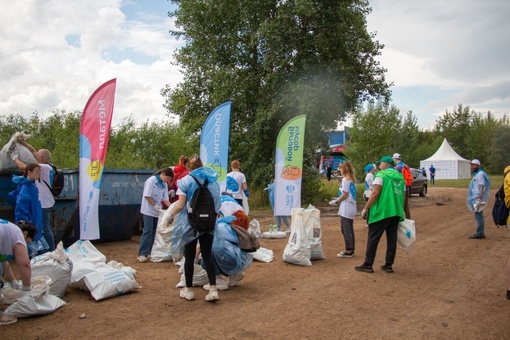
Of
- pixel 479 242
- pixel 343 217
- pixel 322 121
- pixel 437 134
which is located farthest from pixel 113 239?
pixel 437 134

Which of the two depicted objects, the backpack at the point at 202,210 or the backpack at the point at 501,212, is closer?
the backpack at the point at 202,210

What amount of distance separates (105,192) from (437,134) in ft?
238

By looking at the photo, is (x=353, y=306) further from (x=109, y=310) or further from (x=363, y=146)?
(x=363, y=146)

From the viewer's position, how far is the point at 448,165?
47.5 meters

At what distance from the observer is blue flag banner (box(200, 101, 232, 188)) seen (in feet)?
33.7

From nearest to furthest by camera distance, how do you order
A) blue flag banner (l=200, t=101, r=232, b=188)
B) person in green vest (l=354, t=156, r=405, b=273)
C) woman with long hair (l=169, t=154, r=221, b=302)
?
1. woman with long hair (l=169, t=154, r=221, b=302)
2. person in green vest (l=354, t=156, r=405, b=273)
3. blue flag banner (l=200, t=101, r=232, b=188)

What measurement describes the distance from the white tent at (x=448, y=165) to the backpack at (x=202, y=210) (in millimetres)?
45308

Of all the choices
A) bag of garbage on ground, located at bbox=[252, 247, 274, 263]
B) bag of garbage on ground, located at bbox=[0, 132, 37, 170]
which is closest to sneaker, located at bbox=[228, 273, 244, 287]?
bag of garbage on ground, located at bbox=[252, 247, 274, 263]

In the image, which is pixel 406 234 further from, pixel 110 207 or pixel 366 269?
pixel 110 207

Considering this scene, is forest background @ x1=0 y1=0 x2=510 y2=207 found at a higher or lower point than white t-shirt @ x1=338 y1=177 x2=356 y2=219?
higher

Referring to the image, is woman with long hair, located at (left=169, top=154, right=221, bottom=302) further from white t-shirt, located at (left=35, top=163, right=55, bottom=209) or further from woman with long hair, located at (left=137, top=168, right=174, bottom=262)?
white t-shirt, located at (left=35, top=163, right=55, bottom=209)

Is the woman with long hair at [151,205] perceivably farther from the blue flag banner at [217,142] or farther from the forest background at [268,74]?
the forest background at [268,74]

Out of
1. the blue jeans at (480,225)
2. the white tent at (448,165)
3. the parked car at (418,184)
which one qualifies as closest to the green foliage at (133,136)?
the parked car at (418,184)

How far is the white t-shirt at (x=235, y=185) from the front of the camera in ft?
35.3
